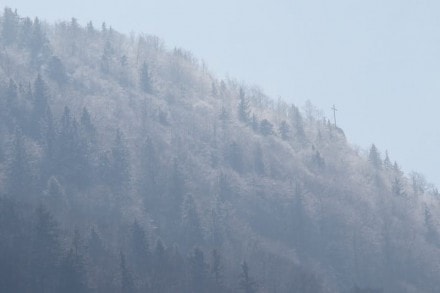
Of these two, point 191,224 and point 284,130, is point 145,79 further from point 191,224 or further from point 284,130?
point 191,224

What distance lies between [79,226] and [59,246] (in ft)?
45.5

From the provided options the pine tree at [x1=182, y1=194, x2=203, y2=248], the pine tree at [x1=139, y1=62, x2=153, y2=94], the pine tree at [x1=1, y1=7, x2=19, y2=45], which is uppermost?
the pine tree at [x1=1, y1=7, x2=19, y2=45]

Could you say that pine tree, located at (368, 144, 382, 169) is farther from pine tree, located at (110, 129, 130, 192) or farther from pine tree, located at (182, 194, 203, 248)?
pine tree, located at (182, 194, 203, 248)

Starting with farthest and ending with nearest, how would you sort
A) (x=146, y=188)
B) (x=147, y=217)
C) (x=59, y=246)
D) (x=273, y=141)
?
(x=273, y=141) < (x=146, y=188) < (x=147, y=217) < (x=59, y=246)

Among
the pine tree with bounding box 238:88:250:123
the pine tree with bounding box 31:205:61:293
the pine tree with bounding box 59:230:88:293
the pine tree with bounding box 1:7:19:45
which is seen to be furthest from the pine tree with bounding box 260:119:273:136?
the pine tree with bounding box 59:230:88:293

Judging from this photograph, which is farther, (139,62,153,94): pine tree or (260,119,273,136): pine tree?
(139,62,153,94): pine tree

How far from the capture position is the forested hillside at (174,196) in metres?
114

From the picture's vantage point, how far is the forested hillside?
114m

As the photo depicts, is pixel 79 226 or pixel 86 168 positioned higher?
pixel 86 168

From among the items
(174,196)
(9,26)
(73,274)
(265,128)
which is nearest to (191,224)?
(174,196)

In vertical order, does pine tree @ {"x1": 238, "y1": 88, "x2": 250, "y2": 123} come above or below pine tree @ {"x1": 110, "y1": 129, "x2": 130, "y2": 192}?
above

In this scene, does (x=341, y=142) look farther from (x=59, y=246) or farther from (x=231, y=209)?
(x=59, y=246)

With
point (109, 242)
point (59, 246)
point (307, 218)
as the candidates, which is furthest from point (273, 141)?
point (59, 246)

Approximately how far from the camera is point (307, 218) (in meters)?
155
